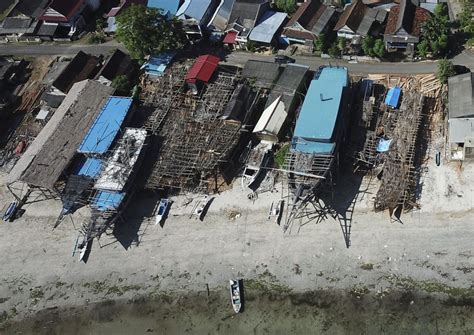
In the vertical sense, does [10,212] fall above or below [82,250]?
below

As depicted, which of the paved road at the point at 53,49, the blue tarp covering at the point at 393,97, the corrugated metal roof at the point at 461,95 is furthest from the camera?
the paved road at the point at 53,49

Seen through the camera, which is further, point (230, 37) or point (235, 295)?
point (230, 37)

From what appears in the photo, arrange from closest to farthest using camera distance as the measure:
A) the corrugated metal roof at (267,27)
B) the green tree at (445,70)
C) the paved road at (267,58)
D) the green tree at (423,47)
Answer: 1. the green tree at (445,70)
2. the green tree at (423,47)
3. the paved road at (267,58)
4. the corrugated metal roof at (267,27)

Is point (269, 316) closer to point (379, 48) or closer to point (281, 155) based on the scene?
point (281, 155)

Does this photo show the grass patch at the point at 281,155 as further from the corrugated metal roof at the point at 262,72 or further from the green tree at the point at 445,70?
the green tree at the point at 445,70

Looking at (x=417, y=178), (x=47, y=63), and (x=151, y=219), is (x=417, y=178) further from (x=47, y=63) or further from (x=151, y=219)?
(x=47, y=63)

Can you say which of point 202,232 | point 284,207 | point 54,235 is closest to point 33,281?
point 54,235

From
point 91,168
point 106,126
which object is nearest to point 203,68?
point 106,126

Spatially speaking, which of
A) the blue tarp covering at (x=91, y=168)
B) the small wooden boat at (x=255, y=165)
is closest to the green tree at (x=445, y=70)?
the small wooden boat at (x=255, y=165)
